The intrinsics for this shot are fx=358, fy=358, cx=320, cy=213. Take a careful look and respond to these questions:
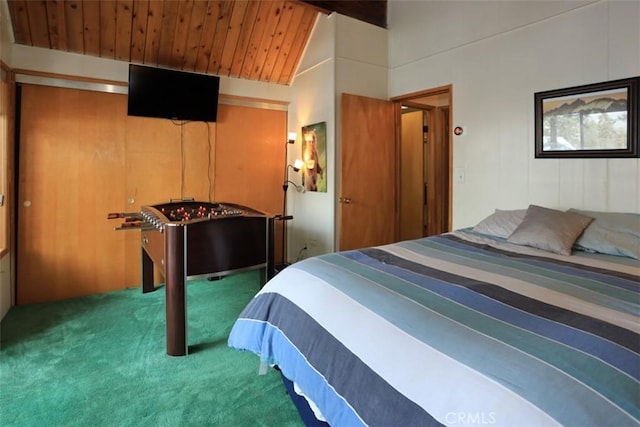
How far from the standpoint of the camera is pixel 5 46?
3.05m

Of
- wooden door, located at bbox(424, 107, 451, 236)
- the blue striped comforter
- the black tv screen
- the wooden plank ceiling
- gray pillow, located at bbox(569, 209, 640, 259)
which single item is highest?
the wooden plank ceiling

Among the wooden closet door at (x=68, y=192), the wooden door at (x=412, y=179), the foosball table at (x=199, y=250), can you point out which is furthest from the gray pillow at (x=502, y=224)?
the wooden closet door at (x=68, y=192)

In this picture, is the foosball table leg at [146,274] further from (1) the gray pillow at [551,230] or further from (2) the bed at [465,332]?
(1) the gray pillow at [551,230]

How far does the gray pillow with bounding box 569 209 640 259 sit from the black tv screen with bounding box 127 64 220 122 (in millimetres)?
3646

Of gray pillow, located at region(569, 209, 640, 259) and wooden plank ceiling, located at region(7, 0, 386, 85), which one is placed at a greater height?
wooden plank ceiling, located at region(7, 0, 386, 85)

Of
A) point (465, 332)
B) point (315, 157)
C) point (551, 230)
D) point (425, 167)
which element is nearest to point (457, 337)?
point (465, 332)

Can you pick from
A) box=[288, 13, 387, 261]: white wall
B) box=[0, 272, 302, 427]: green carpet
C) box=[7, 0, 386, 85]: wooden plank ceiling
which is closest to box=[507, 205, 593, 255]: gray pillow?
box=[0, 272, 302, 427]: green carpet

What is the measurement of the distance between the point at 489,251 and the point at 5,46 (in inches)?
163

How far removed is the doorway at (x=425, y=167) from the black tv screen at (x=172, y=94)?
223 centimetres

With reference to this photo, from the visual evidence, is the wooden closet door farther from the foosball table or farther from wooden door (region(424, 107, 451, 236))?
wooden door (region(424, 107, 451, 236))

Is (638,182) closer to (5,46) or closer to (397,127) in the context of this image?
(397,127)

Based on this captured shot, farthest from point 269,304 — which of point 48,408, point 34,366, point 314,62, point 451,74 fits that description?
point 314,62

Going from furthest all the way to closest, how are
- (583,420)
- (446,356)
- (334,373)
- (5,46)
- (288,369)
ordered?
(5,46), (288,369), (334,373), (446,356), (583,420)

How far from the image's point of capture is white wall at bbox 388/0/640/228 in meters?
2.45
